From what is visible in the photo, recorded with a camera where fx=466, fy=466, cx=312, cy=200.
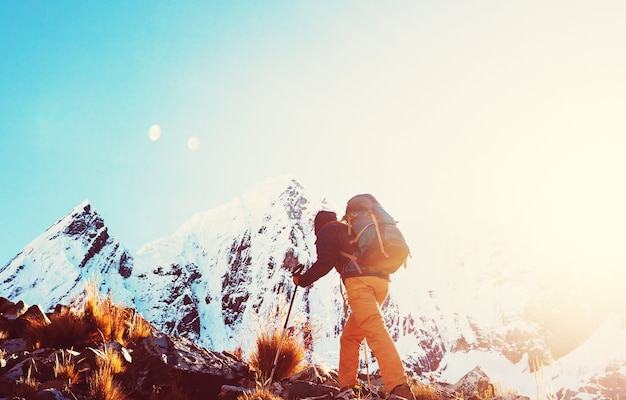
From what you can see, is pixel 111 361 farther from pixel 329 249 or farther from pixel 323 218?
pixel 323 218

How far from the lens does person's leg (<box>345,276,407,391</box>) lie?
4914 millimetres

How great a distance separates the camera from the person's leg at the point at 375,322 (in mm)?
4914

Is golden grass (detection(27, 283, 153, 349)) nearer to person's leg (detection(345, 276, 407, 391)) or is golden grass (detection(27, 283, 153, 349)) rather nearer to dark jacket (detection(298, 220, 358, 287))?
dark jacket (detection(298, 220, 358, 287))

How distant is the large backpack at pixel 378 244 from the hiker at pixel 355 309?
0.36 ft

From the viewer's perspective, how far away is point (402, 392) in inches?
187

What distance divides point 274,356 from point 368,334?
187 centimetres

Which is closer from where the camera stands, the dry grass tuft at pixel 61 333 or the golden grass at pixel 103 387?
the golden grass at pixel 103 387

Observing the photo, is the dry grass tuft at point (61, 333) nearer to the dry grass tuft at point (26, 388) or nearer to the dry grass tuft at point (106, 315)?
the dry grass tuft at point (106, 315)

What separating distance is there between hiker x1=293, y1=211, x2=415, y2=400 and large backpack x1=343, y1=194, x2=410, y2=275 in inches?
4.4

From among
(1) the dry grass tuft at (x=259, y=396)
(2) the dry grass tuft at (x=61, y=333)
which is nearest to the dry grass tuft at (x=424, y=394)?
(1) the dry grass tuft at (x=259, y=396)

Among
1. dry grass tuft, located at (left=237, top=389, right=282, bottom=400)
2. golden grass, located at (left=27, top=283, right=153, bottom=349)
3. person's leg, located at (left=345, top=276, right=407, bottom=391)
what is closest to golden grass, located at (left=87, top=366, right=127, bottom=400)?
dry grass tuft, located at (left=237, top=389, right=282, bottom=400)

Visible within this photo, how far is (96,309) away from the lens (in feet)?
22.6

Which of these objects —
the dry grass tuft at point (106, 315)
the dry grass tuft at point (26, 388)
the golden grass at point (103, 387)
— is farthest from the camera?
the dry grass tuft at point (106, 315)

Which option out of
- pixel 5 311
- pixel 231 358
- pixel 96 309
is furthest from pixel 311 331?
pixel 5 311
